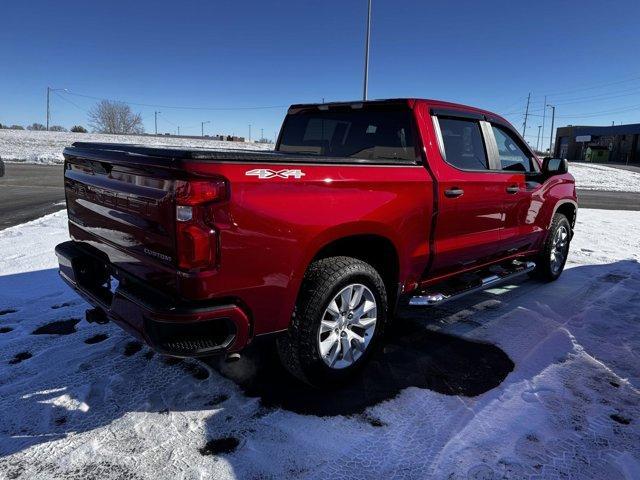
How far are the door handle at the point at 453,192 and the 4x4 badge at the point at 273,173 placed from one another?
1437mm

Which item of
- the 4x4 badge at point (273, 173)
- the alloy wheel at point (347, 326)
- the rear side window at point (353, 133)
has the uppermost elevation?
the rear side window at point (353, 133)

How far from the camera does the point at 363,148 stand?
3.86m

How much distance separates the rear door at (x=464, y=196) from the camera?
3551 mm

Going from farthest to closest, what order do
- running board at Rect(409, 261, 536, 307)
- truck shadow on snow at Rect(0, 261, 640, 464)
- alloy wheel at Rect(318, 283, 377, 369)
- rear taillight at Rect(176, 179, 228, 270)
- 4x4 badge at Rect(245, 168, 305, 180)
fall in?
1. running board at Rect(409, 261, 536, 307)
2. alloy wheel at Rect(318, 283, 377, 369)
3. truck shadow on snow at Rect(0, 261, 640, 464)
4. 4x4 badge at Rect(245, 168, 305, 180)
5. rear taillight at Rect(176, 179, 228, 270)

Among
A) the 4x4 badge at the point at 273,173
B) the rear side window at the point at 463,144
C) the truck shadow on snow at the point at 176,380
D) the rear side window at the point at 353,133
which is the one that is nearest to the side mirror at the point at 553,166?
the rear side window at the point at 463,144

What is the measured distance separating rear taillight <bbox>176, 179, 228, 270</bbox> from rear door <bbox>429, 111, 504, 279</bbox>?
1862 millimetres

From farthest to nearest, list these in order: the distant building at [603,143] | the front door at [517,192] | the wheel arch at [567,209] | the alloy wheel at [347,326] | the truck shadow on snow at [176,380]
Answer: the distant building at [603,143] < the wheel arch at [567,209] < the front door at [517,192] < the alloy wheel at [347,326] < the truck shadow on snow at [176,380]

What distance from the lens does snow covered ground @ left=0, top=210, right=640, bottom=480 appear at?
2.31m

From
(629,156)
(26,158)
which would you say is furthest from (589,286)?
(629,156)

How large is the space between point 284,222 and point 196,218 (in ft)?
1.53

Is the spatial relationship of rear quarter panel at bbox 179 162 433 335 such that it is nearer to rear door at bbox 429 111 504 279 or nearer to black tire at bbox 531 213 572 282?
rear door at bbox 429 111 504 279

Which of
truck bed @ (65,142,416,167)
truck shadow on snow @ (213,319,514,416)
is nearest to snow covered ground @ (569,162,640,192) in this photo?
truck shadow on snow @ (213,319,514,416)

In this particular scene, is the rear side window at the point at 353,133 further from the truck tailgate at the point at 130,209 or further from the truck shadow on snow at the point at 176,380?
the truck tailgate at the point at 130,209

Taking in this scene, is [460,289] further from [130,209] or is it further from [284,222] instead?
[130,209]
